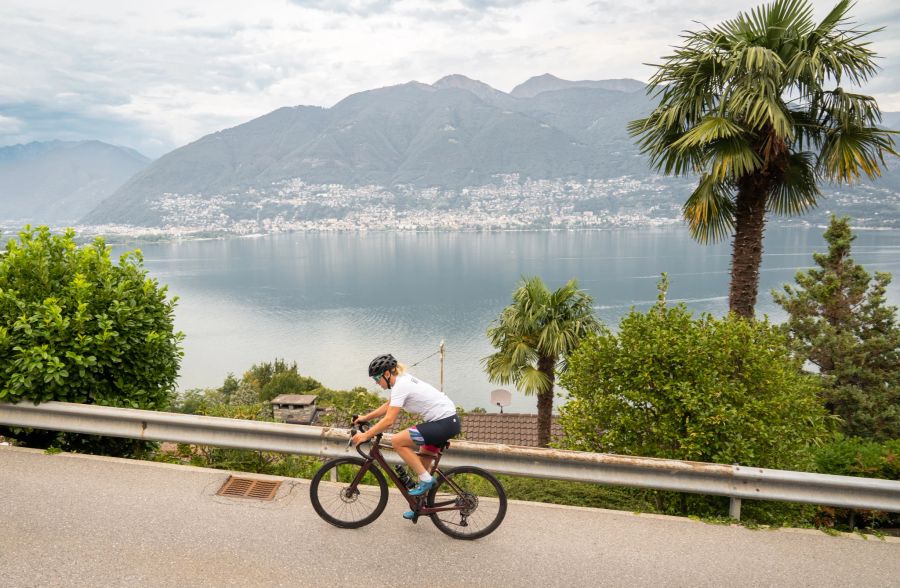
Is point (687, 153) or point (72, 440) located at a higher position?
point (687, 153)

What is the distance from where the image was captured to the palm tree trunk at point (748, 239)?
9047 millimetres

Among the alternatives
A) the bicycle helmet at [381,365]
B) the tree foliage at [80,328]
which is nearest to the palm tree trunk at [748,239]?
the bicycle helmet at [381,365]

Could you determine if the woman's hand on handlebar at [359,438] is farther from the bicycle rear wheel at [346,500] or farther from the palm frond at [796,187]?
the palm frond at [796,187]

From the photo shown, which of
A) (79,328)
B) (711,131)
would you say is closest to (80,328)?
(79,328)

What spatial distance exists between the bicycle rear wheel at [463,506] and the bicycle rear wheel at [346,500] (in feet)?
1.56

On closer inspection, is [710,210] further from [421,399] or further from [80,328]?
[80,328]

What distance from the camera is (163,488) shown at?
205 inches

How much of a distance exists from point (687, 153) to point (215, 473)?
8.56 metres

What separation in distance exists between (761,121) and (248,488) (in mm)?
8529

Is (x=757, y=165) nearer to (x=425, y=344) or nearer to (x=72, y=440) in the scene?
(x=72, y=440)

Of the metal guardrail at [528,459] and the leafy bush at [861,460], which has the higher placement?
the metal guardrail at [528,459]

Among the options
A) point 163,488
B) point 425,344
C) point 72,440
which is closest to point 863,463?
point 163,488

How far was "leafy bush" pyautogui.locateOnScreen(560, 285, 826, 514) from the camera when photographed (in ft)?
18.3

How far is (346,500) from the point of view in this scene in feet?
15.3
